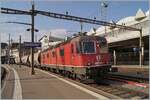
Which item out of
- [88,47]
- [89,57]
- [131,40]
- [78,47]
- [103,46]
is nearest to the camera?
[89,57]

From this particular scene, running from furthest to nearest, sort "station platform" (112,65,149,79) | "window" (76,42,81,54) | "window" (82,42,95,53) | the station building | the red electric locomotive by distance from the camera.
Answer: the station building < "station platform" (112,65,149,79) < "window" (76,42,81,54) < "window" (82,42,95,53) < the red electric locomotive

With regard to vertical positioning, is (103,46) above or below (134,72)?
above

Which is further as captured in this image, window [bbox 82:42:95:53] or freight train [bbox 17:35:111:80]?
window [bbox 82:42:95:53]

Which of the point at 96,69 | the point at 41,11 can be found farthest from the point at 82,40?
the point at 41,11

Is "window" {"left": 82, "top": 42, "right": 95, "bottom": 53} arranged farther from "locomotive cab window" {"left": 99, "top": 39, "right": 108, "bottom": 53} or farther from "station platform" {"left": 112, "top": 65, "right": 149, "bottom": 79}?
"station platform" {"left": 112, "top": 65, "right": 149, "bottom": 79}

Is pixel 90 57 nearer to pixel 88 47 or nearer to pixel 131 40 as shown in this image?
pixel 88 47

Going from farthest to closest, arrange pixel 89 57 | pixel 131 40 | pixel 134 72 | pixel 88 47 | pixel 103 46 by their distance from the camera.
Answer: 1. pixel 131 40
2. pixel 134 72
3. pixel 103 46
4. pixel 88 47
5. pixel 89 57

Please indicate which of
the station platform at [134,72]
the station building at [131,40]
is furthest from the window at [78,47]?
the station building at [131,40]

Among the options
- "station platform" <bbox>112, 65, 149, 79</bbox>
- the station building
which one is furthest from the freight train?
the station building

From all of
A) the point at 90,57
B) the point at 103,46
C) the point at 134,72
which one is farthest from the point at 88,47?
the point at 134,72

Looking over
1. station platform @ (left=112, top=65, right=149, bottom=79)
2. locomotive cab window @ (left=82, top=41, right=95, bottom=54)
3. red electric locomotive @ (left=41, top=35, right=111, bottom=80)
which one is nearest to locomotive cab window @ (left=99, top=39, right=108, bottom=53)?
red electric locomotive @ (left=41, top=35, right=111, bottom=80)

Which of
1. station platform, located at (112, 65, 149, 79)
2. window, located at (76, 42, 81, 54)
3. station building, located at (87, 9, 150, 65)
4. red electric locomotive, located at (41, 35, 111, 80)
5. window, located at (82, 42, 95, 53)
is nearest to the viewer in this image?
red electric locomotive, located at (41, 35, 111, 80)

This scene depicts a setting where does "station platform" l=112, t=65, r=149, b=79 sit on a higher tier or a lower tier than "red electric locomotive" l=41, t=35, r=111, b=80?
lower

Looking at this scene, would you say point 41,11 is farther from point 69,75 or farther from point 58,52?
point 69,75
